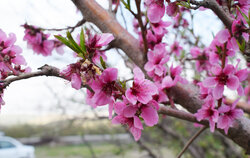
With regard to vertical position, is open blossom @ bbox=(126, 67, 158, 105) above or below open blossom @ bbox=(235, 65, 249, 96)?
above

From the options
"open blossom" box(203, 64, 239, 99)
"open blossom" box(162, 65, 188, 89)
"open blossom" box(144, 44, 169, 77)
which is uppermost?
"open blossom" box(144, 44, 169, 77)

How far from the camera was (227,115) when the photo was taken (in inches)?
35.4

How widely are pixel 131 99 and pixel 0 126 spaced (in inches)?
819

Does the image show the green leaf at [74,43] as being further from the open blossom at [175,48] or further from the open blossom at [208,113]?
the open blossom at [175,48]

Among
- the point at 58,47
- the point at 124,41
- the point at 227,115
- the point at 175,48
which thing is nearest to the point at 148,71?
the point at 124,41

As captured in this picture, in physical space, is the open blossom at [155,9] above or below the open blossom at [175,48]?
above

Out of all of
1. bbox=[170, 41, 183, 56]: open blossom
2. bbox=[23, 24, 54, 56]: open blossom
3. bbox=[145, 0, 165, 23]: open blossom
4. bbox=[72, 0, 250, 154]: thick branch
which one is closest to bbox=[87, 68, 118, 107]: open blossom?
bbox=[145, 0, 165, 23]: open blossom

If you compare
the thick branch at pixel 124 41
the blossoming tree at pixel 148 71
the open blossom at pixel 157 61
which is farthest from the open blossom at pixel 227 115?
the open blossom at pixel 157 61

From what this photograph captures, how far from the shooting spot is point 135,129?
2.29 feet

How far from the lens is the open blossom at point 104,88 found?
60 cm

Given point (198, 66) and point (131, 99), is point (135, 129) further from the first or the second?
point (198, 66)

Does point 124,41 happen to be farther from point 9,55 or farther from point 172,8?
point 9,55

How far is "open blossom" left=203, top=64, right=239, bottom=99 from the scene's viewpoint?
2.72ft

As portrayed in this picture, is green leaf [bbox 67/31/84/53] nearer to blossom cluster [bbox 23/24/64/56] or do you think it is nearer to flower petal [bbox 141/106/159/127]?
flower petal [bbox 141/106/159/127]
